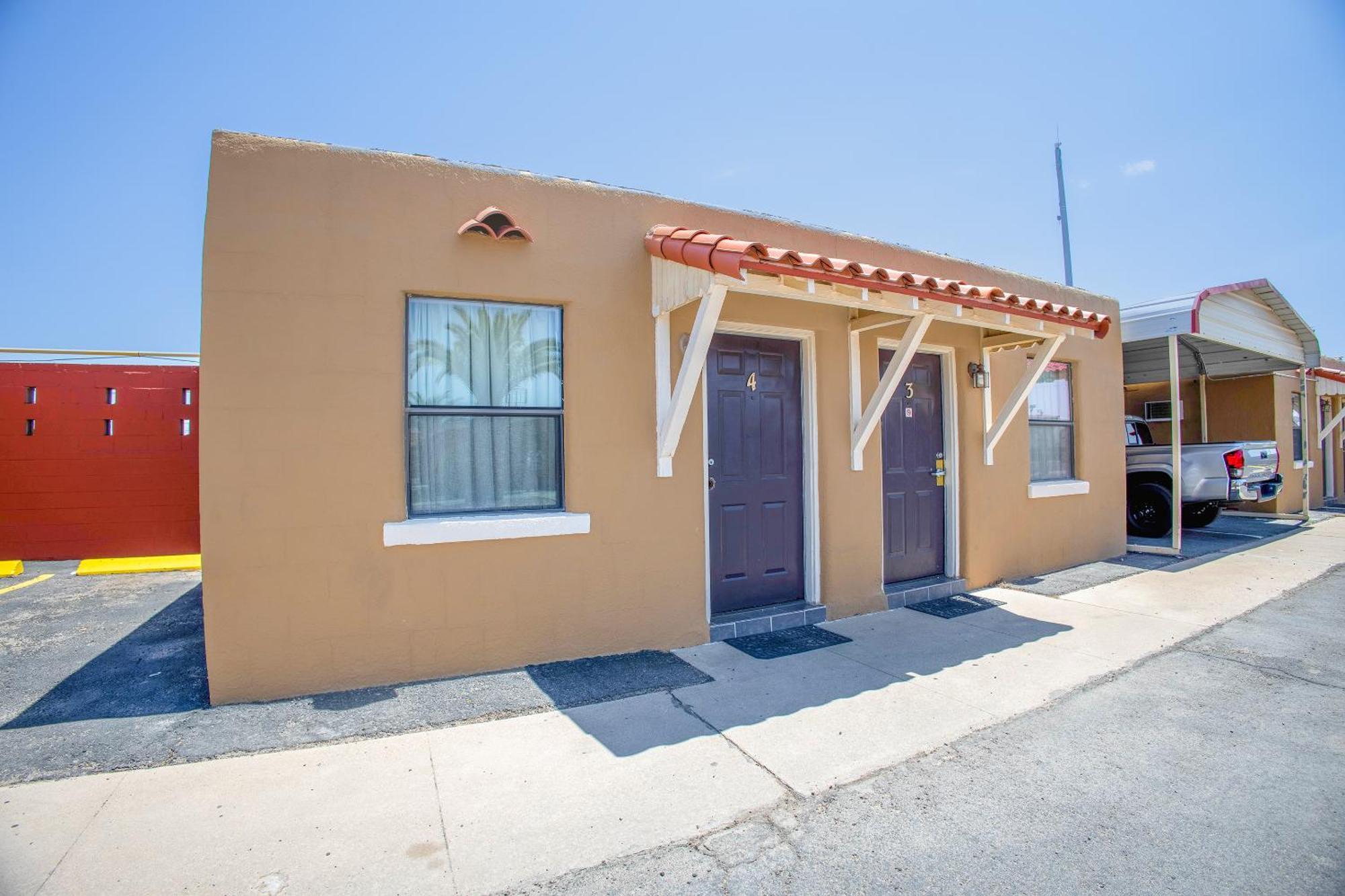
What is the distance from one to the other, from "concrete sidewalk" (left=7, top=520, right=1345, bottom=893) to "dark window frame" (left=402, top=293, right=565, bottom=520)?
1326mm

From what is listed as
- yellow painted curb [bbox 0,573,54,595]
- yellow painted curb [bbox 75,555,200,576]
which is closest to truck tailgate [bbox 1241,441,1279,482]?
yellow painted curb [bbox 75,555,200,576]

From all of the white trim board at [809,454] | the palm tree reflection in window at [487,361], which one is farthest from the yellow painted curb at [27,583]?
the white trim board at [809,454]

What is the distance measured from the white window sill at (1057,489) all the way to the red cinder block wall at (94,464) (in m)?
9.58

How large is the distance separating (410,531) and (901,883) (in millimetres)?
3079

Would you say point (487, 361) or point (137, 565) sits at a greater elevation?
point (487, 361)

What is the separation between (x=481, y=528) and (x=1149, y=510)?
33.3ft

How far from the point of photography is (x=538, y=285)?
443cm

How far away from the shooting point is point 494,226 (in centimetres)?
423

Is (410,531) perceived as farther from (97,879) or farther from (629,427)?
(97,879)

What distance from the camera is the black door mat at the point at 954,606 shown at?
5.84 metres

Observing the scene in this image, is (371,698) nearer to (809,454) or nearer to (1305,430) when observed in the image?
(809,454)

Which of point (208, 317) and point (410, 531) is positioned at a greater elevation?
point (208, 317)

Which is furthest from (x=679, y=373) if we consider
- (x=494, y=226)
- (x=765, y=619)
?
(x=765, y=619)

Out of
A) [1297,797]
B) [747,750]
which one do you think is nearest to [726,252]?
[747,750]
